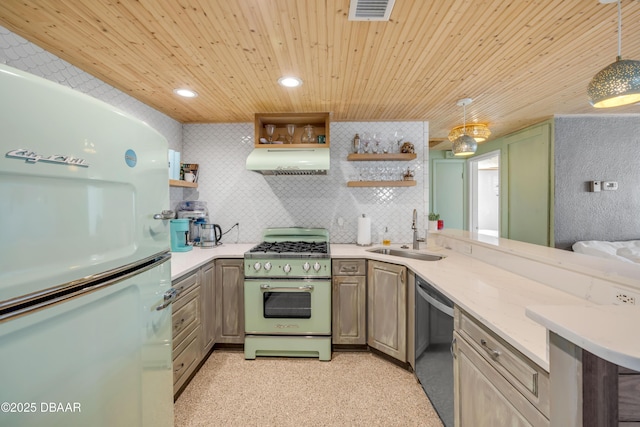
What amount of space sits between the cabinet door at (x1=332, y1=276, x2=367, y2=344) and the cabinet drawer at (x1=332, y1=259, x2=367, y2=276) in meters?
0.04

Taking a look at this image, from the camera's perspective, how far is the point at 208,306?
7.96 feet

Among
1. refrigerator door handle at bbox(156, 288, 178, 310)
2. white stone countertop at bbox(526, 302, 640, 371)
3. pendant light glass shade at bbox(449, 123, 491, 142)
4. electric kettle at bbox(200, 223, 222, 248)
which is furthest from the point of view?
pendant light glass shade at bbox(449, 123, 491, 142)

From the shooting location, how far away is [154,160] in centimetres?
116

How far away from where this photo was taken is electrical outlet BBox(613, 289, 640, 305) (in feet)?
3.62

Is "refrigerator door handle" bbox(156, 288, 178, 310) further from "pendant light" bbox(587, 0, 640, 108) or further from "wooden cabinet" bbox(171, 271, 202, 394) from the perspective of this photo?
"pendant light" bbox(587, 0, 640, 108)

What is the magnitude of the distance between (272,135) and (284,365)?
94.4 inches

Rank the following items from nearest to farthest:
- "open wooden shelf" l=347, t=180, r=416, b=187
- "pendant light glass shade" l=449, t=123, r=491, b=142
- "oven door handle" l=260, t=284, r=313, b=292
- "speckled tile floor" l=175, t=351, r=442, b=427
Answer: "speckled tile floor" l=175, t=351, r=442, b=427 → "oven door handle" l=260, t=284, r=313, b=292 → "open wooden shelf" l=347, t=180, r=416, b=187 → "pendant light glass shade" l=449, t=123, r=491, b=142

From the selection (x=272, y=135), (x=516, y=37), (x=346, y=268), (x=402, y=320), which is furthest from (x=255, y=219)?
(x=516, y=37)

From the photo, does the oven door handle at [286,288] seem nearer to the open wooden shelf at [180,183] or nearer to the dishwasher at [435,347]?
the dishwasher at [435,347]

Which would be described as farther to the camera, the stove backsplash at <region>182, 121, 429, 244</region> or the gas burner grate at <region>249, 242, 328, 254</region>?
the stove backsplash at <region>182, 121, 429, 244</region>

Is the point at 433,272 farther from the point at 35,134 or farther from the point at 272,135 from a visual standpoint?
the point at 272,135

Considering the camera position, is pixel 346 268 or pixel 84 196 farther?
pixel 346 268

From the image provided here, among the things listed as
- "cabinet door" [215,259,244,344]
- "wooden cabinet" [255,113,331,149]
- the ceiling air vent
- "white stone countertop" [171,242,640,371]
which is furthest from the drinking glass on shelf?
"cabinet door" [215,259,244,344]

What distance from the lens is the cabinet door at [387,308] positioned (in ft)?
7.33
